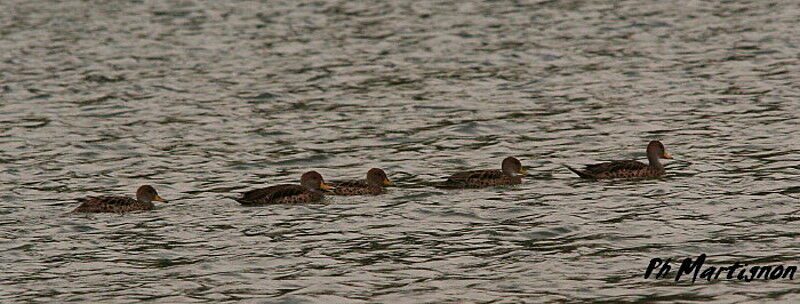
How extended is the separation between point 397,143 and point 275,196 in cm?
575

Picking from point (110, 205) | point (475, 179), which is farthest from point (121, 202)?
point (475, 179)

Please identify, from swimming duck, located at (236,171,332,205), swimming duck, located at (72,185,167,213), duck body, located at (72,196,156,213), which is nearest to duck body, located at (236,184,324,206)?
swimming duck, located at (236,171,332,205)

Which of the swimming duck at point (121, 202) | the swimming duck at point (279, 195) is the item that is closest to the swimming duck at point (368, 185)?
the swimming duck at point (279, 195)

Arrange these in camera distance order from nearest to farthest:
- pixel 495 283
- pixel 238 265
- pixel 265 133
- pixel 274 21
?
pixel 495 283
pixel 238 265
pixel 265 133
pixel 274 21

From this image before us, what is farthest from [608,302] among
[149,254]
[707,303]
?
[149,254]

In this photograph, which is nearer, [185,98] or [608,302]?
[608,302]

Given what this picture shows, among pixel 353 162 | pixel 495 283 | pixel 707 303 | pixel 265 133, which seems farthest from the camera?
pixel 265 133

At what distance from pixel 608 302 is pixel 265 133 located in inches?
549

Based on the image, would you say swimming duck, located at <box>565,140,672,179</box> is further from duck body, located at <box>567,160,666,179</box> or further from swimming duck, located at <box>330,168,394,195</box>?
swimming duck, located at <box>330,168,394,195</box>

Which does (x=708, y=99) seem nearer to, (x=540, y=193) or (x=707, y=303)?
(x=540, y=193)

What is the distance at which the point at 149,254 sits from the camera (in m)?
19.0

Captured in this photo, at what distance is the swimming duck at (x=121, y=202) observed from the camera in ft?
70.0

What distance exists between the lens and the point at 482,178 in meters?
22.8

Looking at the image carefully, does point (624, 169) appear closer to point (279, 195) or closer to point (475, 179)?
point (475, 179)
